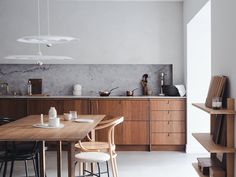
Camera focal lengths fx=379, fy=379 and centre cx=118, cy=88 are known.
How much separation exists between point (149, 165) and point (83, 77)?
2314mm

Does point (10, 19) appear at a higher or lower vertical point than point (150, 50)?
higher

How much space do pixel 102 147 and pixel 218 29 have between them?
180 centimetres

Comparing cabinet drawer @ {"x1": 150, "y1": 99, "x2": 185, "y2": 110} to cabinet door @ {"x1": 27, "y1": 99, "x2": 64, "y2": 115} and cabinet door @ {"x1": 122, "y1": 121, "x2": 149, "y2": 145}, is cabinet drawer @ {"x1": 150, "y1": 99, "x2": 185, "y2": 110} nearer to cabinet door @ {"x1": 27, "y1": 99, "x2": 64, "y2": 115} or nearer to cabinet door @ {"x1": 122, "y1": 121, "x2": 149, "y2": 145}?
cabinet door @ {"x1": 122, "y1": 121, "x2": 149, "y2": 145}

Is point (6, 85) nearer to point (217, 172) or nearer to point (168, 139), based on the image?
point (168, 139)

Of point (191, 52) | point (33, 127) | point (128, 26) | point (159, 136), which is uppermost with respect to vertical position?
point (128, 26)

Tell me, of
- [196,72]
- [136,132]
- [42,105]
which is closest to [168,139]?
[136,132]

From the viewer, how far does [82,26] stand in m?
6.70

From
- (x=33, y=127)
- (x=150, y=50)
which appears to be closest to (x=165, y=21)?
(x=150, y=50)

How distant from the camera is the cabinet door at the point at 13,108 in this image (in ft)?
20.7

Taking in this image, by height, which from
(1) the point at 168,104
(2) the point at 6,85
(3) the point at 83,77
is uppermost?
(3) the point at 83,77

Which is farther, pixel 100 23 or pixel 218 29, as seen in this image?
pixel 100 23

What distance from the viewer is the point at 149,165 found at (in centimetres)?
532

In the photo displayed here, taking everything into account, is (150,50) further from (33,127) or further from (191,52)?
(33,127)

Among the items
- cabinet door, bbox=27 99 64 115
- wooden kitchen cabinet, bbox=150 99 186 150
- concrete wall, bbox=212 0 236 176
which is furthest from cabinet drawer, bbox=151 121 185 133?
concrete wall, bbox=212 0 236 176
